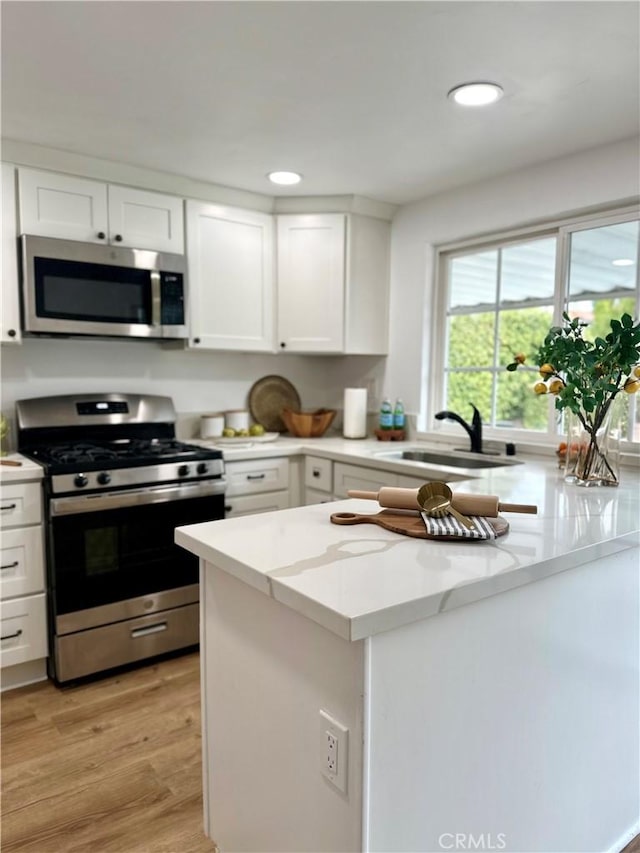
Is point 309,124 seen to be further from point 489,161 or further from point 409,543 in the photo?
point 409,543

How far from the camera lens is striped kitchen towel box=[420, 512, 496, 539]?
125cm

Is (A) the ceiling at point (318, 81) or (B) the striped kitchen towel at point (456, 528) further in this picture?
(A) the ceiling at point (318, 81)

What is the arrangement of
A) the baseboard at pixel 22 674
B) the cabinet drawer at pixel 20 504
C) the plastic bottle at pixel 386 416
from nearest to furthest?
the cabinet drawer at pixel 20 504 < the baseboard at pixel 22 674 < the plastic bottle at pixel 386 416

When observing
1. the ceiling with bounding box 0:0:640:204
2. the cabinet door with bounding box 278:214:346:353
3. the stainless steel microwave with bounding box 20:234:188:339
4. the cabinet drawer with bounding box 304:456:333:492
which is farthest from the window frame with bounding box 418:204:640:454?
the stainless steel microwave with bounding box 20:234:188:339

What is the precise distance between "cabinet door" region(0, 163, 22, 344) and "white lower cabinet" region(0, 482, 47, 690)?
2.28 ft

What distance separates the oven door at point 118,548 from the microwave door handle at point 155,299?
2.71 feet

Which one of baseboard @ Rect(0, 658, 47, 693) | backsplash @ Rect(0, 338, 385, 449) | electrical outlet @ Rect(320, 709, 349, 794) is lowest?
baseboard @ Rect(0, 658, 47, 693)

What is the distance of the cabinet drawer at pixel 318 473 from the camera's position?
2936 mm

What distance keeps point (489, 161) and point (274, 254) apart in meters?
1.24

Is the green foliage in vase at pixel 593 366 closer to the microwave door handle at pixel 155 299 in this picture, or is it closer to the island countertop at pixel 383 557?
the island countertop at pixel 383 557

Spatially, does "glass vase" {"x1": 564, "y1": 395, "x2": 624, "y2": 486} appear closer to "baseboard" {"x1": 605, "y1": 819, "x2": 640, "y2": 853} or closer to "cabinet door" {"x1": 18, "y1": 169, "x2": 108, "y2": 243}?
"baseboard" {"x1": 605, "y1": 819, "x2": 640, "y2": 853}

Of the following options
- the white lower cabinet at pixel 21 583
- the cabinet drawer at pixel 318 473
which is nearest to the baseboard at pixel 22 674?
the white lower cabinet at pixel 21 583

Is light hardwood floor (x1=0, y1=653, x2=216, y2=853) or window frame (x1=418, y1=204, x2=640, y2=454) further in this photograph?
window frame (x1=418, y1=204, x2=640, y2=454)

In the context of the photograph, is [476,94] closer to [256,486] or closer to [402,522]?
[402,522]
